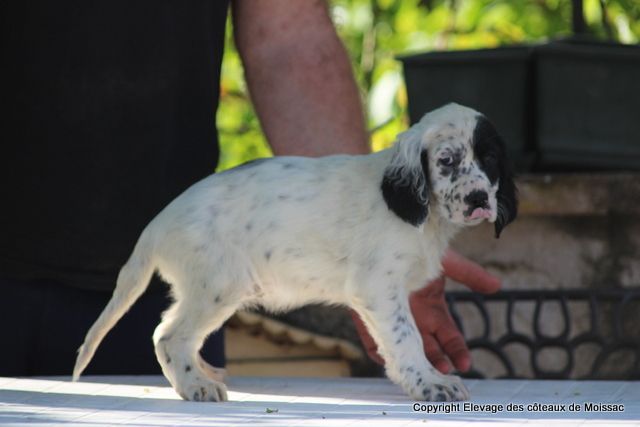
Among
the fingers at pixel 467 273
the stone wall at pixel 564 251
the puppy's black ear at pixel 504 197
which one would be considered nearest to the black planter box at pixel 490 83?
the stone wall at pixel 564 251

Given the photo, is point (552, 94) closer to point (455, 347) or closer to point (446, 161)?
point (455, 347)

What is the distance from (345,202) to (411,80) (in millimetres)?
2301

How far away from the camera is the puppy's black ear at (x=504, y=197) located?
2838 millimetres

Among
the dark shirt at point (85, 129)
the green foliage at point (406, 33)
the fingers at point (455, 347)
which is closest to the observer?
the fingers at point (455, 347)

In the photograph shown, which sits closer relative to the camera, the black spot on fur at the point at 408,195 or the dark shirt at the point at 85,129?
the black spot on fur at the point at 408,195

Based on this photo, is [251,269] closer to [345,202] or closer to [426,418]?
[345,202]

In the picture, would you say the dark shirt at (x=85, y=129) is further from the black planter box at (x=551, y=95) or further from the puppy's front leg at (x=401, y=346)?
the black planter box at (x=551, y=95)

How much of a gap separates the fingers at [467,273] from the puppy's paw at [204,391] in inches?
26.4

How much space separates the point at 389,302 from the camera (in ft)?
9.16

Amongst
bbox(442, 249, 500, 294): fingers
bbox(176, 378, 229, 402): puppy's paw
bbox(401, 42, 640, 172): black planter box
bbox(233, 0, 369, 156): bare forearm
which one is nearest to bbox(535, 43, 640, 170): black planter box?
bbox(401, 42, 640, 172): black planter box

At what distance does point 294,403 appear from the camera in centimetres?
271

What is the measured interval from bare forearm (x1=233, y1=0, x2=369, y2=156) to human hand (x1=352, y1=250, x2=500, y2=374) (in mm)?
515

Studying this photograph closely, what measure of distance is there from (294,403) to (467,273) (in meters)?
0.68

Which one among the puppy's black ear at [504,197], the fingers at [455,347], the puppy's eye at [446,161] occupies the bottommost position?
the fingers at [455,347]
